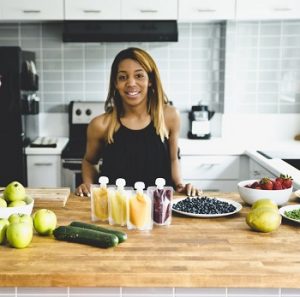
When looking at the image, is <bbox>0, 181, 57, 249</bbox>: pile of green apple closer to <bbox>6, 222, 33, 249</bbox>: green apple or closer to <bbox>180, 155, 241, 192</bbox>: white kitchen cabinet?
<bbox>6, 222, 33, 249</bbox>: green apple

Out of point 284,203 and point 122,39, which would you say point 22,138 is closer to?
point 122,39

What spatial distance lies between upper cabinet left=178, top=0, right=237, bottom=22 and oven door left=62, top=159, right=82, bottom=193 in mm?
1361

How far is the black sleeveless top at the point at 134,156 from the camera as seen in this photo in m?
2.53

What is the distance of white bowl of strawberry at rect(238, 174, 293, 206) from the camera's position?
78.2 inches

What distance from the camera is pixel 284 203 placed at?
6.77ft

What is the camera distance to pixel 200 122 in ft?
13.6

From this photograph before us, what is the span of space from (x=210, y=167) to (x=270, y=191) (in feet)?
5.89

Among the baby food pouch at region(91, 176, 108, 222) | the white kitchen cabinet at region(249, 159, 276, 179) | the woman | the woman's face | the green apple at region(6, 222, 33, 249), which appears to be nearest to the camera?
the green apple at region(6, 222, 33, 249)

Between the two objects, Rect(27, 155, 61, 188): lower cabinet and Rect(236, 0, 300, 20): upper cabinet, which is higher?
Rect(236, 0, 300, 20): upper cabinet

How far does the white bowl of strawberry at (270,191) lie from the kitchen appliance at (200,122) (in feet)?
6.95

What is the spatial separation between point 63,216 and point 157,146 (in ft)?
2.57

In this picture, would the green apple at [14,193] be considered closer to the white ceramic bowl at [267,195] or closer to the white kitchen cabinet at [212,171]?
the white ceramic bowl at [267,195]

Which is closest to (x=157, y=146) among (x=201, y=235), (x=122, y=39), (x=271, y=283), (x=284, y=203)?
(x=284, y=203)

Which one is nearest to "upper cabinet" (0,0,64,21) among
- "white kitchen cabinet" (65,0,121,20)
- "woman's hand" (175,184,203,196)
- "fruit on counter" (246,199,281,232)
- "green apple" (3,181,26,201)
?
"white kitchen cabinet" (65,0,121,20)
